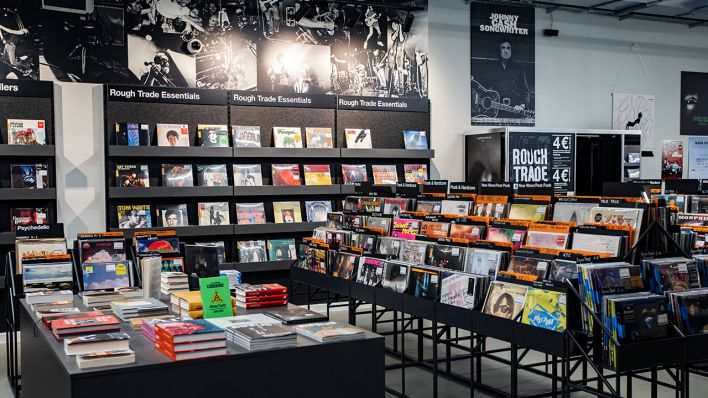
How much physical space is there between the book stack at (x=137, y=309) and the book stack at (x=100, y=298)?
0.25 meters

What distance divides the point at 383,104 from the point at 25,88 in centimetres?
377

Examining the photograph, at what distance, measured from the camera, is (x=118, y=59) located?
7.41 meters

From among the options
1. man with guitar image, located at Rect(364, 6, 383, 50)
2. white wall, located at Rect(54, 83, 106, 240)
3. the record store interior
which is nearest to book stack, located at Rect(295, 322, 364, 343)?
the record store interior

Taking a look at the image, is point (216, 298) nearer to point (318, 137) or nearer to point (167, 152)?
point (167, 152)

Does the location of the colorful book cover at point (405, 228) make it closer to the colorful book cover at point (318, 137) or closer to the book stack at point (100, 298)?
the book stack at point (100, 298)

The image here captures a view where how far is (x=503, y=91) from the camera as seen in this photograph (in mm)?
9570

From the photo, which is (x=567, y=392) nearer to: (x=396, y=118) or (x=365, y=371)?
(x=365, y=371)

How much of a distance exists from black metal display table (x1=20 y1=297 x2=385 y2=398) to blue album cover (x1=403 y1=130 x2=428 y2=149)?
18.5 feet

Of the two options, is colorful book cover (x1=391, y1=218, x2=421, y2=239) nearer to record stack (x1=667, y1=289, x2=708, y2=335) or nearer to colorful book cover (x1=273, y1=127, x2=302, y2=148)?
record stack (x1=667, y1=289, x2=708, y2=335)

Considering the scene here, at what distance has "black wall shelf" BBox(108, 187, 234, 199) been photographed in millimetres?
7176

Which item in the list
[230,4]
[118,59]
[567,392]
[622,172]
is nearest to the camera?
[567,392]

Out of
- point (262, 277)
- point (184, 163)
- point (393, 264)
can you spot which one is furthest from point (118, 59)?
point (393, 264)

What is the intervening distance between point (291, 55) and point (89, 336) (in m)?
5.63

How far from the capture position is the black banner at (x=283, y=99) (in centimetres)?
780
